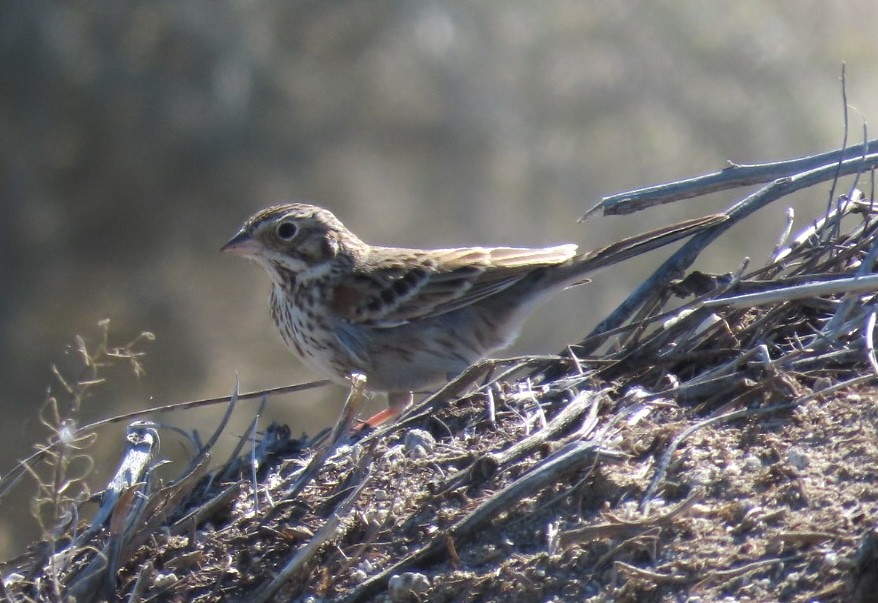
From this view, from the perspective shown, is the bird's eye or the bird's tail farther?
the bird's eye

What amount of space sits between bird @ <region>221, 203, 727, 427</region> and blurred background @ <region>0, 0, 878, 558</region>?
13.3 feet

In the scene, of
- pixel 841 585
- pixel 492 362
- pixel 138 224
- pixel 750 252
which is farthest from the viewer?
pixel 138 224

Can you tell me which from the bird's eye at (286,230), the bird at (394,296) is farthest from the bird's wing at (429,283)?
the bird's eye at (286,230)

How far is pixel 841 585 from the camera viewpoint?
317 centimetres

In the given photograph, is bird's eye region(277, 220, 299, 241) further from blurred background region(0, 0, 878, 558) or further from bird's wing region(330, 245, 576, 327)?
blurred background region(0, 0, 878, 558)

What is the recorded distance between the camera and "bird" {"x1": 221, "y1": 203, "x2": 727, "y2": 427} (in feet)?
19.3

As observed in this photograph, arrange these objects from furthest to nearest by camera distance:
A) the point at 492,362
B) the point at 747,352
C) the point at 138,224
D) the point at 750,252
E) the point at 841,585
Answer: the point at 138,224, the point at 750,252, the point at 492,362, the point at 747,352, the point at 841,585

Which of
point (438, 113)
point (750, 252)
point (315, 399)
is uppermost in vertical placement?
point (438, 113)

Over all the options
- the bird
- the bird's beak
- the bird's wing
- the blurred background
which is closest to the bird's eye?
the bird

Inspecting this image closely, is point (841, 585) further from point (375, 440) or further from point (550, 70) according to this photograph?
point (550, 70)

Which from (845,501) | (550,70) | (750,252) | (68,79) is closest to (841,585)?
(845,501)

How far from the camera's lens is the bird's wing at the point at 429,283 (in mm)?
5969

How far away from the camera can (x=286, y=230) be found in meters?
6.23

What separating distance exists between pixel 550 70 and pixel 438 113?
0.88 m
